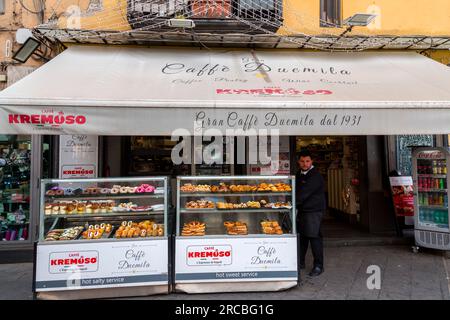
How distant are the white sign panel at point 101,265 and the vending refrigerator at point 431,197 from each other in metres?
4.86

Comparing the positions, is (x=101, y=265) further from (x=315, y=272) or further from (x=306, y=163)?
(x=306, y=163)

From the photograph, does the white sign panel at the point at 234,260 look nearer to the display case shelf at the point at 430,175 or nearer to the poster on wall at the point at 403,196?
the display case shelf at the point at 430,175

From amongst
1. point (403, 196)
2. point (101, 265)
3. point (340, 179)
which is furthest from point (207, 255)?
point (340, 179)

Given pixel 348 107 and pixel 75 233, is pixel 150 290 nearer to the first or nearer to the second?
pixel 75 233

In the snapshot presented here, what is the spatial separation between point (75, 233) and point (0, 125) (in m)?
1.64

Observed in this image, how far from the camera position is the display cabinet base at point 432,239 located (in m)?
6.14

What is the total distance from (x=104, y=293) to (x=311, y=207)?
309 cm

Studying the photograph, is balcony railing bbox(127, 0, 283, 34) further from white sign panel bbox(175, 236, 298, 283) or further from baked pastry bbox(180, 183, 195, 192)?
white sign panel bbox(175, 236, 298, 283)

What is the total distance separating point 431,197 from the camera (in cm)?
650

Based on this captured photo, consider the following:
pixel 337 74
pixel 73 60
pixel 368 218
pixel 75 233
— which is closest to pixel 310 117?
pixel 337 74

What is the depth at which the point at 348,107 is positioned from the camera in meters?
4.31

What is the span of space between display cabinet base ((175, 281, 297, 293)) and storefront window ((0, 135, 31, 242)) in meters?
3.58

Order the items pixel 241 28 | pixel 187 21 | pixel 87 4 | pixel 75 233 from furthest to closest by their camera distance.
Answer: pixel 87 4 < pixel 241 28 < pixel 187 21 < pixel 75 233

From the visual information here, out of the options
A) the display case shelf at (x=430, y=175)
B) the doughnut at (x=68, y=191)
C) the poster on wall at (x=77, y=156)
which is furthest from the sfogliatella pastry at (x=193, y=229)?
the display case shelf at (x=430, y=175)
